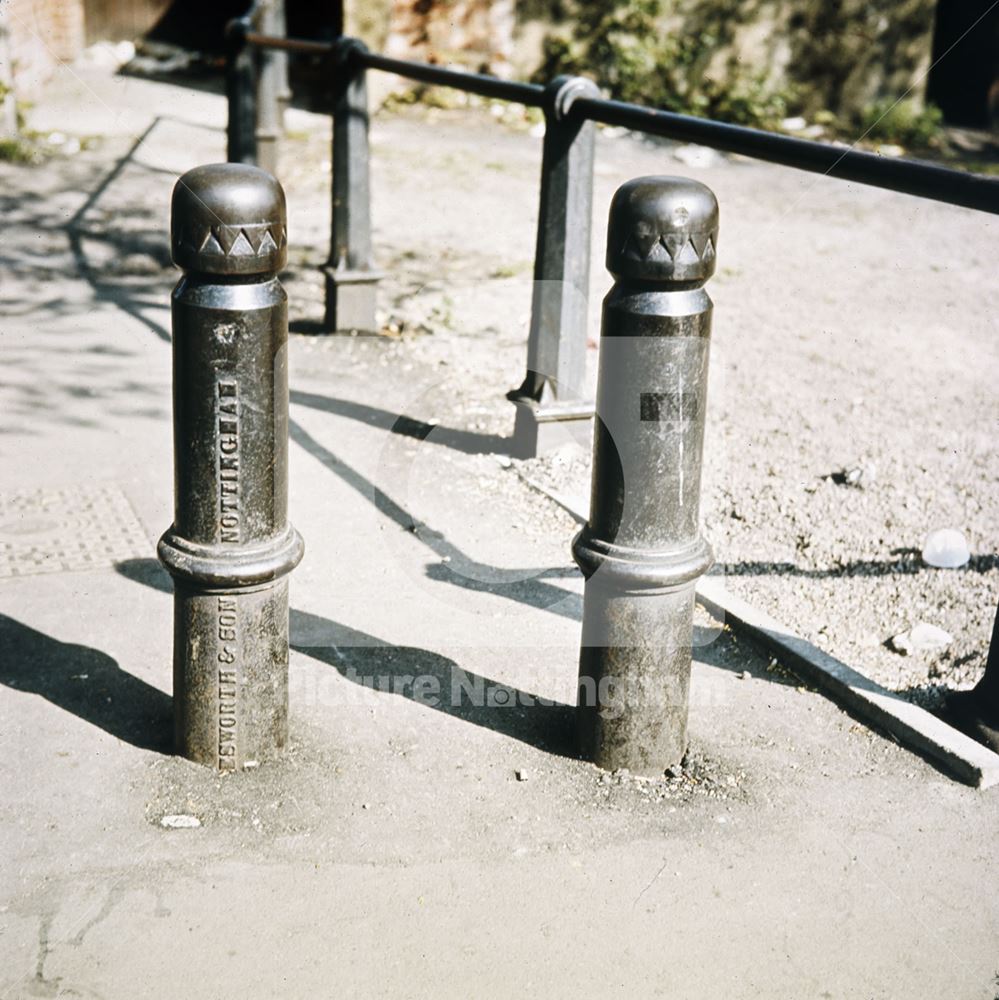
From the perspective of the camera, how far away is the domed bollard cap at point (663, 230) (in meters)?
2.82

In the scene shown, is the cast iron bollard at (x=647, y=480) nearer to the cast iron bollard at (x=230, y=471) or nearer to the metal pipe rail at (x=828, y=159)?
the metal pipe rail at (x=828, y=159)

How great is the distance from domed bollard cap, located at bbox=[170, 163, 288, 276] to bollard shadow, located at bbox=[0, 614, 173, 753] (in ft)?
4.01

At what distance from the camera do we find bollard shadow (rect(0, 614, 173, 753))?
11.1 feet

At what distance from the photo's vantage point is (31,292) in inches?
285

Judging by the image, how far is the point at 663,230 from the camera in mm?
2820

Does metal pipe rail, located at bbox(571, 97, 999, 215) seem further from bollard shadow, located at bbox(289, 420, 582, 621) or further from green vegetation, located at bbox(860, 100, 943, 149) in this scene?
green vegetation, located at bbox(860, 100, 943, 149)

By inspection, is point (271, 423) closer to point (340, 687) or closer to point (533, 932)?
point (340, 687)

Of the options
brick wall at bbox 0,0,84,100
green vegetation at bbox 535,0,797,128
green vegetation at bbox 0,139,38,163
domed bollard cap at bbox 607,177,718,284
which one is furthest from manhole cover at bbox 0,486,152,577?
green vegetation at bbox 535,0,797,128

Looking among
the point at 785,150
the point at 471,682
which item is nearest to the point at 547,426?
the point at 471,682

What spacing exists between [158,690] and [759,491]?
2.55m

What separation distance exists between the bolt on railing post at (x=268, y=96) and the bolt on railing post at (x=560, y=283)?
5000 mm

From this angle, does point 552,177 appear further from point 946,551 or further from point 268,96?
point 268,96

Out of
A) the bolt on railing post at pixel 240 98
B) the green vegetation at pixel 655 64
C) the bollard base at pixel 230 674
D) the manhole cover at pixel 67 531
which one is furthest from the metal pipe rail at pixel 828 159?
the green vegetation at pixel 655 64

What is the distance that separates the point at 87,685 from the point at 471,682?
3.39 feet
